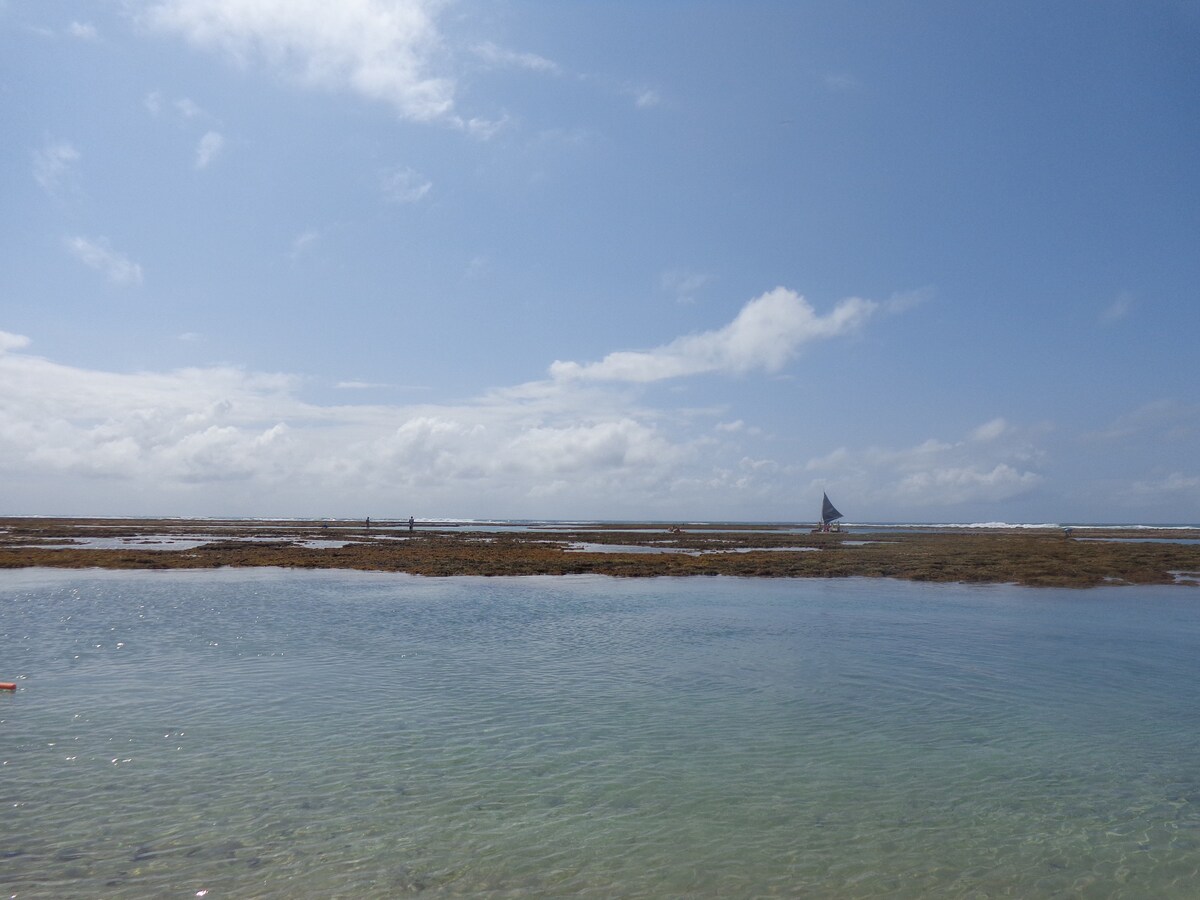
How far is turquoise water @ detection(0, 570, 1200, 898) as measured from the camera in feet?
27.5

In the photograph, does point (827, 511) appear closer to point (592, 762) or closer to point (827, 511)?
point (827, 511)

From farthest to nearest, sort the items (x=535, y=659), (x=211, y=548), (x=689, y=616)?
(x=211, y=548)
(x=689, y=616)
(x=535, y=659)

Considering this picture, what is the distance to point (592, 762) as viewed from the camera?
11.9 metres

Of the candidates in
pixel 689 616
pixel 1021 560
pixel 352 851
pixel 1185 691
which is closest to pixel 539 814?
pixel 352 851

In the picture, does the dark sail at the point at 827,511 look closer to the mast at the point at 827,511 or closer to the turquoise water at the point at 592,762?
the mast at the point at 827,511

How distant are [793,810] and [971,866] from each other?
2328 mm

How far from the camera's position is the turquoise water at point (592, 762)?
8.37m

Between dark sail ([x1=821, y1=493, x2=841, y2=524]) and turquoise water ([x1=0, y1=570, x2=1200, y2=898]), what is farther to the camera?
dark sail ([x1=821, y1=493, x2=841, y2=524])

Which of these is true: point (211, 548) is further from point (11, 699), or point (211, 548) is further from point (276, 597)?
point (11, 699)

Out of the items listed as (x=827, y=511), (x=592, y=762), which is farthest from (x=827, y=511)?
(x=592, y=762)

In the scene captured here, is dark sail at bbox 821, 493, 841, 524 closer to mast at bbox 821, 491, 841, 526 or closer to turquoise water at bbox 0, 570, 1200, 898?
mast at bbox 821, 491, 841, 526

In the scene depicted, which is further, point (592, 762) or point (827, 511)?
point (827, 511)

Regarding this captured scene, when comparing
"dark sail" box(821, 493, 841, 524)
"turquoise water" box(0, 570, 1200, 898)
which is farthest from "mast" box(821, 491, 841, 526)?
"turquoise water" box(0, 570, 1200, 898)

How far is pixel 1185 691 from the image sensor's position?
674 inches
